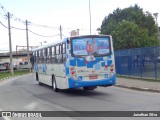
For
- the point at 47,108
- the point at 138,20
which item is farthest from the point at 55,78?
the point at 138,20

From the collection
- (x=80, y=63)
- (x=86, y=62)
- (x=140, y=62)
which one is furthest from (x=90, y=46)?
(x=140, y=62)

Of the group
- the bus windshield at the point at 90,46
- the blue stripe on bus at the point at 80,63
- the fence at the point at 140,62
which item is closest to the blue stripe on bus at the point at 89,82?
the blue stripe on bus at the point at 80,63

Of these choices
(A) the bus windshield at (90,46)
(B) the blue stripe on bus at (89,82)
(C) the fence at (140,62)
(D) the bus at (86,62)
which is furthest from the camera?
(C) the fence at (140,62)

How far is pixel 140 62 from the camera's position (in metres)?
26.2

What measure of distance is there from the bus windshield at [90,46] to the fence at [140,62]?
595 cm

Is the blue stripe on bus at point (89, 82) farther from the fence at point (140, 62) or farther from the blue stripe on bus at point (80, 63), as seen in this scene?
the fence at point (140, 62)

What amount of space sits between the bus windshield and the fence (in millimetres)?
5953

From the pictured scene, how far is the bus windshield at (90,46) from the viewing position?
18.0 metres

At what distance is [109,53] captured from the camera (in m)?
18.5

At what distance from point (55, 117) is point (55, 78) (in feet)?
30.2

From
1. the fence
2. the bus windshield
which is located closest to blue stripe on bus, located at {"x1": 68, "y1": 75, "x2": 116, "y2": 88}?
the bus windshield

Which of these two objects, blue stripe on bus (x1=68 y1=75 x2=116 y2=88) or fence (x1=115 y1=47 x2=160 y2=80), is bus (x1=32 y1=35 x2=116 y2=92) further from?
fence (x1=115 y1=47 x2=160 y2=80)

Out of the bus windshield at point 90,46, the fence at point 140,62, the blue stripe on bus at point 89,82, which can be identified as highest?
the bus windshield at point 90,46

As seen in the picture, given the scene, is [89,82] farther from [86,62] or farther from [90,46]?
[90,46]
